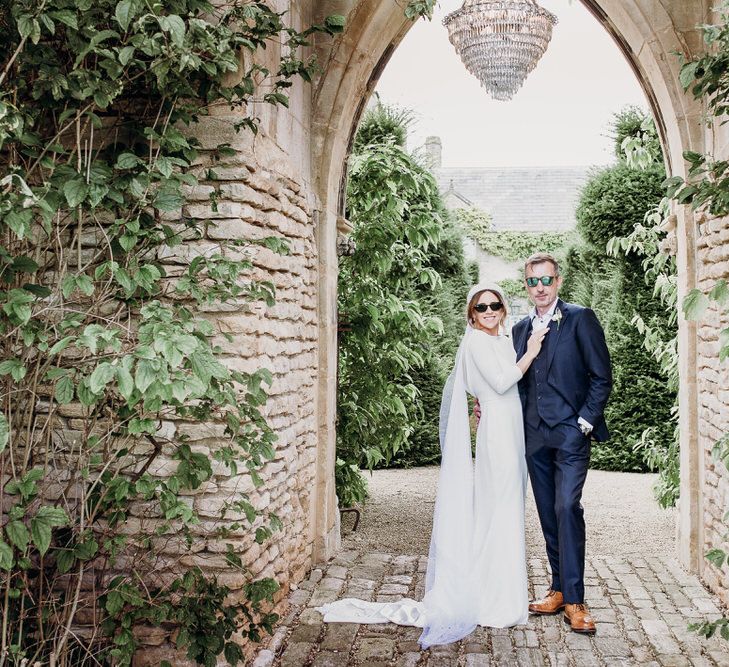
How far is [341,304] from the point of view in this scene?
A: 6.93 meters

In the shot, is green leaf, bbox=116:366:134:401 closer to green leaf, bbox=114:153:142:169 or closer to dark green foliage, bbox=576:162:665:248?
green leaf, bbox=114:153:142:169

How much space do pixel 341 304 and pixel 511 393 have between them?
2.57 meters

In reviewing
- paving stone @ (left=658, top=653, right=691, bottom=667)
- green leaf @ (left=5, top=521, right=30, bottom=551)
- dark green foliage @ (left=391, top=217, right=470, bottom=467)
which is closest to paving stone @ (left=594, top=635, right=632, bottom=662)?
paving stone @ (left=658, top=653, right=691, bottom=667)

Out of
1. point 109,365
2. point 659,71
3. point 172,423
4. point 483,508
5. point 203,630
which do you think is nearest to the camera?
point 109,365

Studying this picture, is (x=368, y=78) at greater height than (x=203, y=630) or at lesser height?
greater

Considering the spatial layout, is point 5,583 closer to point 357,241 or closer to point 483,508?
point 483,508

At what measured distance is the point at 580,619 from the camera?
4.28 meters

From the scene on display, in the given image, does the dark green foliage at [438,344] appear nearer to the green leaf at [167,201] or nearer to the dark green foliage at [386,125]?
the dark green foliage at [386,125]

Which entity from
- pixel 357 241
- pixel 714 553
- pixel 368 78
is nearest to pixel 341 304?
pixel 357 241

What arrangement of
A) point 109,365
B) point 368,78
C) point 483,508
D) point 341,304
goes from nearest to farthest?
1. point 109,365
2. point 483,508
3. point 368,78
4. point 341,304

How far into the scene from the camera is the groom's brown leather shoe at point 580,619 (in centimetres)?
425

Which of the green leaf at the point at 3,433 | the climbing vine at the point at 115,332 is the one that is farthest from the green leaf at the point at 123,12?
the green leaf at the point at 3,433

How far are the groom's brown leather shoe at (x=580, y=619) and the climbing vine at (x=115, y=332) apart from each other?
1.62 metres

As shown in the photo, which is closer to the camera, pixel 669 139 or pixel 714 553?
pixel 714 553
